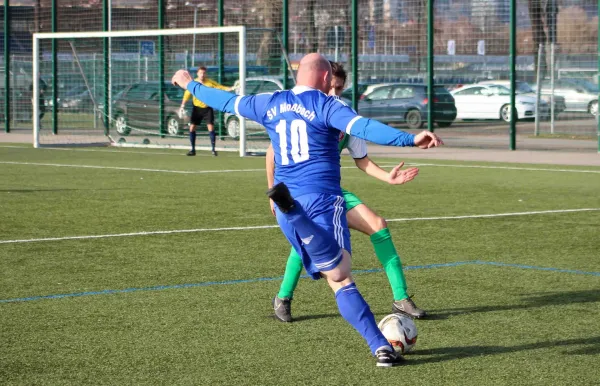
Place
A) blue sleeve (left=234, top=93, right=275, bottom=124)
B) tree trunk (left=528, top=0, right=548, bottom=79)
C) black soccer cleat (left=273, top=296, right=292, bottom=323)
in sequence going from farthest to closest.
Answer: tree trunk (left=528, top=0, right=548, bottom=79)
black soccer cleat (left=273, top=296, right=292, bottom=323)
blue sleeve (left=234, top=93, right=275, bottom=124)

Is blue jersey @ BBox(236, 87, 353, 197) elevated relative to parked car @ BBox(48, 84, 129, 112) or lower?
lower

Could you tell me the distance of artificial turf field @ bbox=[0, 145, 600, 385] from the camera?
5953 millimetres

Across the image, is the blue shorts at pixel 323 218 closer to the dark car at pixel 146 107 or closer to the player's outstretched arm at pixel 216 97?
the player's outstretched arm at pixel 216 97

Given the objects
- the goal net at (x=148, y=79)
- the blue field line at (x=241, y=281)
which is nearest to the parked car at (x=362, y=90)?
the goal net at (x=148, y=79)

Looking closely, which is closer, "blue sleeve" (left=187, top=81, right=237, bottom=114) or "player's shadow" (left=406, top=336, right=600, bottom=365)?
"player's shadow" (left=406, top=336, right=600, bottom=365)

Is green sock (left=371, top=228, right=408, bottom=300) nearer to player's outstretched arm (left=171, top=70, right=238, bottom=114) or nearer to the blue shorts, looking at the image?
the blue shorts

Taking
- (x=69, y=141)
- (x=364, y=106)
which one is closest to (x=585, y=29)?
(x=364, y=106)

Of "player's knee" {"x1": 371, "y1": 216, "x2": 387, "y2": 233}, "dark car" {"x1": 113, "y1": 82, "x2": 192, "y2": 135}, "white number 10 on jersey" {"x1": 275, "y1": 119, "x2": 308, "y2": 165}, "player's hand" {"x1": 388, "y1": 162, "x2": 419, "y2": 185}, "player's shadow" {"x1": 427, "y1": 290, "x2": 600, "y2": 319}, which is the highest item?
"dark car" {"x1": 113, "y1": 82, "x2": 192, "y2": 135}

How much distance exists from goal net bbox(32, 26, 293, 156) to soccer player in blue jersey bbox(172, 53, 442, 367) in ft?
68.9

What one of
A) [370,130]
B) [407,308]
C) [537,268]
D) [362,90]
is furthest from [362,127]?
[362,90]


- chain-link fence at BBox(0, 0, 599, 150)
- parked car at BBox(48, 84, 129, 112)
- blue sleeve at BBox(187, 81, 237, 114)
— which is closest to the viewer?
blue sleeve at BBox(187, 81, 237, 114)

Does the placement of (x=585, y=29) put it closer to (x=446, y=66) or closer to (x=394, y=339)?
(x=446, y=66)

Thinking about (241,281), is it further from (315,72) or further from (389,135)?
(389,135)

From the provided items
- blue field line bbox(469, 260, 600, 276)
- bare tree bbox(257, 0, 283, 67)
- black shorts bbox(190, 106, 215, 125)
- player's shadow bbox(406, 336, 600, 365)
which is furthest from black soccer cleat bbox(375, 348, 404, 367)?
bare tree bbox(257, 0, 283, 67)
